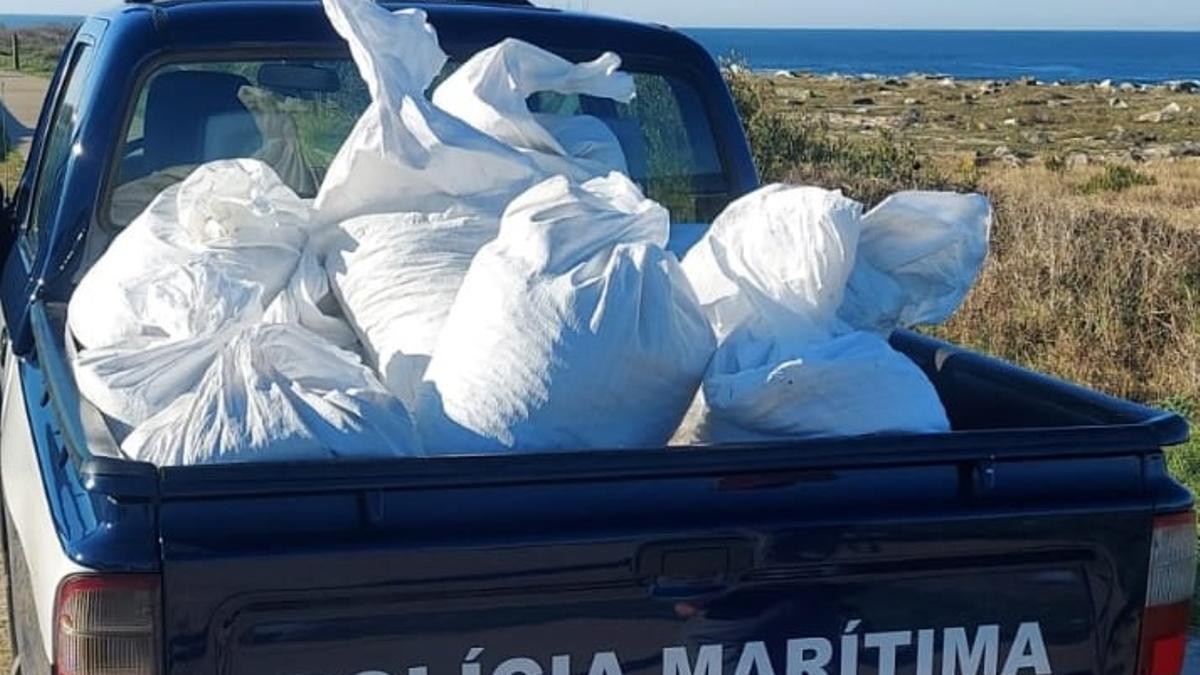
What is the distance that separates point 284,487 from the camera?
1.97 metres

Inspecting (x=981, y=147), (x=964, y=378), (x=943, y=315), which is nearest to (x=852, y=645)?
(x=943, y=315)

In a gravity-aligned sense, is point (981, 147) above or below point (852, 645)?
below

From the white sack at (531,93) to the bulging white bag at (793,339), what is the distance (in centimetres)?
75

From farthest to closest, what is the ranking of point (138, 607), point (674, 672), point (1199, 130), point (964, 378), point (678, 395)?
point (1199, 130) < point (964, 378) < point (678, 395) < point (674, 672) < point (138, 607)

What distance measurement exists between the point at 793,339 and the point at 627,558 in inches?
22.3

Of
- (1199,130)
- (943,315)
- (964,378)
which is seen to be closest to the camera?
(943,315)

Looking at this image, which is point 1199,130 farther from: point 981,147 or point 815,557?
point 815,557

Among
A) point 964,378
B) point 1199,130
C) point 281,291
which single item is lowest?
point 1199,130

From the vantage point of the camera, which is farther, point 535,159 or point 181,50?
point 181,50

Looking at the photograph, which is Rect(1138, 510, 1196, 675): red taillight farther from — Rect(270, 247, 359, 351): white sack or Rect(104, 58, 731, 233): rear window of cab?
Rect(104, 58, 731, 233): rear window of cab

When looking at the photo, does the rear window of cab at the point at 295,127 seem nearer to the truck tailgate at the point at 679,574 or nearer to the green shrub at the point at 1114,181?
the truck tailgate at the point at 679,574

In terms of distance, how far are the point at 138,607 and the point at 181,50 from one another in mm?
2004

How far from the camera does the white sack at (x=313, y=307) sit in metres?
2.79

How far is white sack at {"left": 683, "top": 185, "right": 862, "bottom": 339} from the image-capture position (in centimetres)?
251
